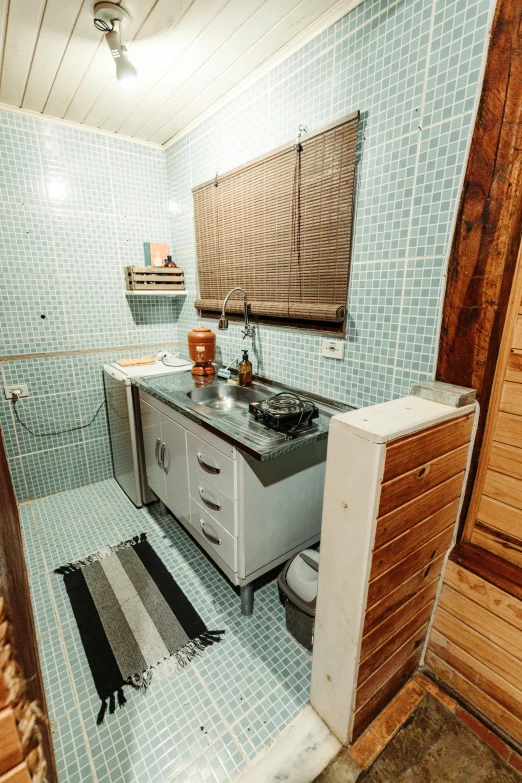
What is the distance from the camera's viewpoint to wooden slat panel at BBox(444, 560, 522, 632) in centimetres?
108

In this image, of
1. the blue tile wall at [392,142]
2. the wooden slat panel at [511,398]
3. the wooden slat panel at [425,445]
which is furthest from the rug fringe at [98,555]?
the wooden slat panel at [511,398]

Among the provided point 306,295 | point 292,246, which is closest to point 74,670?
point 306,295

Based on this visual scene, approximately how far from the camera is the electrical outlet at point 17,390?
229 centimetres

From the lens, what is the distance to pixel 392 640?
117 cm

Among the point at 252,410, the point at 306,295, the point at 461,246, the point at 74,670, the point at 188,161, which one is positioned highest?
the point at 188,161

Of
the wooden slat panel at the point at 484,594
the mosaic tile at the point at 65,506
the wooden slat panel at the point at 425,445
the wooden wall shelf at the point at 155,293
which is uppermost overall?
the wooden wall shelf at the point at 155,293

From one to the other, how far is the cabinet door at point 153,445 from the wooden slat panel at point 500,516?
1.57 m

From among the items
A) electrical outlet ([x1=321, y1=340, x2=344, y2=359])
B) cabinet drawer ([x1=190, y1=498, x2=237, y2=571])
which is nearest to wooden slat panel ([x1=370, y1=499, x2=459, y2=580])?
cabinet drawer ([x1=190, y1=498, x2=237, y2=571])

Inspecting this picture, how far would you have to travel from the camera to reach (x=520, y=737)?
1.10m

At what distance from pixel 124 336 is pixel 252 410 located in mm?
1623

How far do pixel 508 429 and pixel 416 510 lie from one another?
400 mm

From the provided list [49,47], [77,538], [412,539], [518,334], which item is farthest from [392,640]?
[49,47]

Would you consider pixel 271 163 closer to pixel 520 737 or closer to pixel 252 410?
pixel 252 410

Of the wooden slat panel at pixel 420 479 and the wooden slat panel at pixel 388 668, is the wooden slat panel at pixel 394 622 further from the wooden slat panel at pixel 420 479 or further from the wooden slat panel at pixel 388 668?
the wooden slat panel at pixel 420 479
